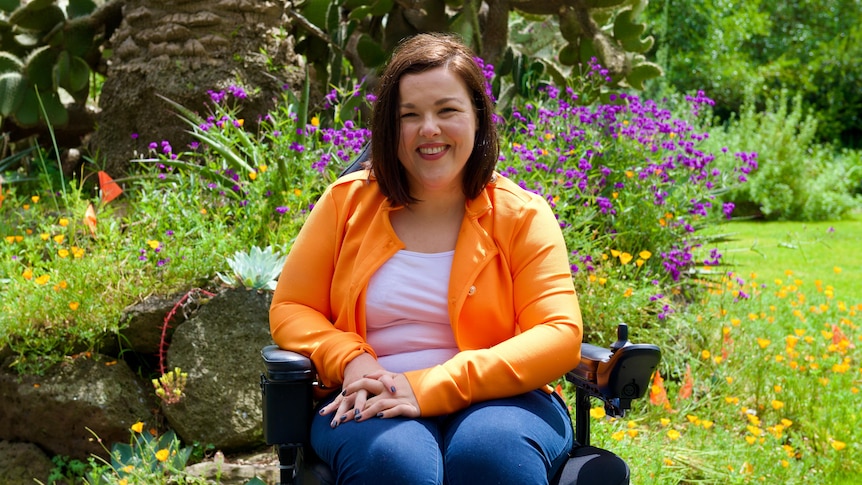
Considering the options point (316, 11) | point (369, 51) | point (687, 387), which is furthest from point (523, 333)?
point (316, 11)

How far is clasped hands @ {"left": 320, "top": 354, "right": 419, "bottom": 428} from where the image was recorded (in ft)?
5.81

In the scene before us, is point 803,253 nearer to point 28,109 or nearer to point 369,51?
point 369,51

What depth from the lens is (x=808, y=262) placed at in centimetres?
646

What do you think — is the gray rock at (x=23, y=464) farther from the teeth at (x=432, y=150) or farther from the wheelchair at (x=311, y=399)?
the teeth at (x=432, y=150)

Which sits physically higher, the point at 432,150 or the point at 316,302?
the point at 432,150

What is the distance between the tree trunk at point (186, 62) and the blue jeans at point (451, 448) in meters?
2.58

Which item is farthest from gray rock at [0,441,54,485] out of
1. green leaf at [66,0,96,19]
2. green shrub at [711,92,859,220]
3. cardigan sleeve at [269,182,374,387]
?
green shrub at [711,92,859,220]

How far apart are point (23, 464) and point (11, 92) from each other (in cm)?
218

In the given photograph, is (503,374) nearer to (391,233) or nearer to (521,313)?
(521,313)

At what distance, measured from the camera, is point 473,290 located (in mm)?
1981

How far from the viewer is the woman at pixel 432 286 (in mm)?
1805

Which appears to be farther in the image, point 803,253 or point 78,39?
point 803,253

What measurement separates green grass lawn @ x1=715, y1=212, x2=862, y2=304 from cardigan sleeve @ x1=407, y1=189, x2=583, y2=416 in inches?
139

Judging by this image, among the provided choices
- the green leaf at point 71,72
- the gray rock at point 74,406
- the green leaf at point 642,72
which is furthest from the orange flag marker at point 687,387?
the green leaf at point 71,72
